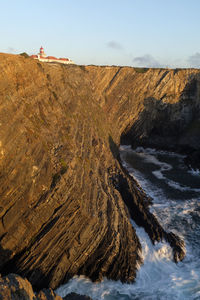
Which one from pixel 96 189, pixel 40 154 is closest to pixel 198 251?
pixel 96 189

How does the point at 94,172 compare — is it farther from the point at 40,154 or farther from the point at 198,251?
the point at 198,251

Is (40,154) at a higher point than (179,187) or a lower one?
higher

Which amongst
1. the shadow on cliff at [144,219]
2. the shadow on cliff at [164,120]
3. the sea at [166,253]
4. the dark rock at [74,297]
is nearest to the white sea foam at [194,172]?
the sea at [166,253]

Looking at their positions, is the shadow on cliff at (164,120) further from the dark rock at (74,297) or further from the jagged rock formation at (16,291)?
the jagged rock formation at (16,291)

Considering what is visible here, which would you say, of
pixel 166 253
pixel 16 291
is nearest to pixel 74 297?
pixel 16 291

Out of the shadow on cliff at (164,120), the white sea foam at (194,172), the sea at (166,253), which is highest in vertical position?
the shadow on cliff at (164,120)
